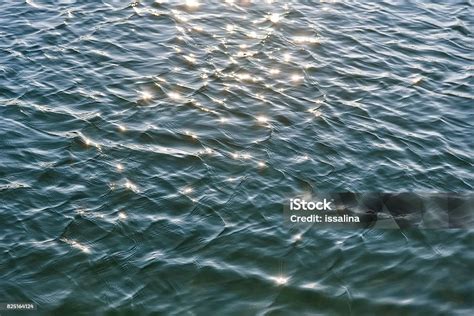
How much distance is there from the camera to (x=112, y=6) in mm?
24516

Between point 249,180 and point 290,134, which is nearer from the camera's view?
point 249,180

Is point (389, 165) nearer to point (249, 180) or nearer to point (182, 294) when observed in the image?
point (249, 180)

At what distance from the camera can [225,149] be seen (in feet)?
55.4

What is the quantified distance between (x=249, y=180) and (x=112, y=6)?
12052 mm

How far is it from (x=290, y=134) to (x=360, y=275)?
5.30 meters

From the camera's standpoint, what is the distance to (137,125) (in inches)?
697

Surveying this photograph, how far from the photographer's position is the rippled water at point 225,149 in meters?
13.1

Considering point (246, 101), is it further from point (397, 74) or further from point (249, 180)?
point (397, 74)

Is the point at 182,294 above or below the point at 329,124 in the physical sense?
below

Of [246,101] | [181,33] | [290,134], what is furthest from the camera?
[181,33]

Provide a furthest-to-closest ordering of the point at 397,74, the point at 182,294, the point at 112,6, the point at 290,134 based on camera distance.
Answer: the point at 112,6
the point at 397,74
the point at 290,134
the point at 182,294

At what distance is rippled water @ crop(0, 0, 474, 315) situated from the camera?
1314 centimetres

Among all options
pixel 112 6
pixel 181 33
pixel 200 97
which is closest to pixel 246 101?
pixel 200 97

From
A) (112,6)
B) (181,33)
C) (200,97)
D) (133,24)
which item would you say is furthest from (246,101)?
(112,6)
